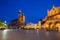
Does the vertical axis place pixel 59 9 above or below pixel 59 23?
above

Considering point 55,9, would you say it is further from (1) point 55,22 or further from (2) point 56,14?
(1) point 55,22

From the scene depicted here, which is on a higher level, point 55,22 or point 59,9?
point 59,9

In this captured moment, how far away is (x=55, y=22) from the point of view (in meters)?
133

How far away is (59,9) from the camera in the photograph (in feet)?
550

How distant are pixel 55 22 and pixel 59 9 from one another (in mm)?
38014

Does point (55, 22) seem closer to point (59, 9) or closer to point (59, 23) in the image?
point (59, 23)

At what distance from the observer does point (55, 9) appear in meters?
172

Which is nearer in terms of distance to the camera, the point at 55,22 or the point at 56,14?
the point at 55,22

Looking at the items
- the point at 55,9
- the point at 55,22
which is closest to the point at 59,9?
the point at 55,9

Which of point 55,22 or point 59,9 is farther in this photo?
point 59,9

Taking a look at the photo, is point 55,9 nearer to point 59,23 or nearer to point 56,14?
point 56,14

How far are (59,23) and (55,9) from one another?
44.6 m

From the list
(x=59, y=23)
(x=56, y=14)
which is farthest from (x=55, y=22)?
(x=56, y=14)

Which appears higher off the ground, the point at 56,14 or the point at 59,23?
the point at 56,14
